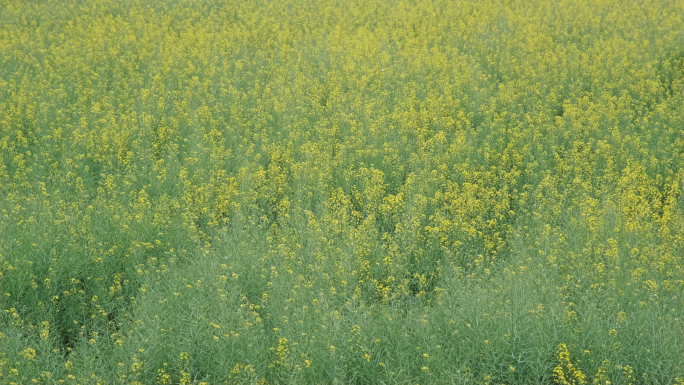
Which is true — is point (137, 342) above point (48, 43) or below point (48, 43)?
below

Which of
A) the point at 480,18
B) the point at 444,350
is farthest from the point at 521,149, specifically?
the point at 480,18

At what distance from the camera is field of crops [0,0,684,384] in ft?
15.0

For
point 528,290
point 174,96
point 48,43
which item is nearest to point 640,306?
point 528,290

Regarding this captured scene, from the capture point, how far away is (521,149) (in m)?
8.06

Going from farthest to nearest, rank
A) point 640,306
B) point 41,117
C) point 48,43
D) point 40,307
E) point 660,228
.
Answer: point 48,43
point 41,117
point 660,228
point 40,307
point 640,306

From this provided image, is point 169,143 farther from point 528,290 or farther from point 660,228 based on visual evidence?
point 660,228

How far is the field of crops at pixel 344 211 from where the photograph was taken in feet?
15.0

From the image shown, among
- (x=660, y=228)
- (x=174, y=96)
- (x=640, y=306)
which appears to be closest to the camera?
(x=640, y=306)

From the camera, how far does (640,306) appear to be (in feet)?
15.9

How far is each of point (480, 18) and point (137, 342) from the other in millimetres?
12439

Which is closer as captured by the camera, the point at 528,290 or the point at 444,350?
the point at 444,350

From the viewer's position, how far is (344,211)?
6.49 meters

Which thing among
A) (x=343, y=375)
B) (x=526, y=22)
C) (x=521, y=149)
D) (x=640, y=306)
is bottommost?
(x=343, y=375)

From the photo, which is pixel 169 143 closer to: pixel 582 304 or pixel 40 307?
pixel 40 307
